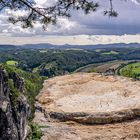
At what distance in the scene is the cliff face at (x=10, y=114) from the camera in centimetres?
3341

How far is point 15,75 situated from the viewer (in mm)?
47156

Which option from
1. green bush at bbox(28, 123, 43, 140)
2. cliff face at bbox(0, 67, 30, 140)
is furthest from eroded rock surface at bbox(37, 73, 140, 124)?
cliff face at bbox(0, 67, 30, 140)

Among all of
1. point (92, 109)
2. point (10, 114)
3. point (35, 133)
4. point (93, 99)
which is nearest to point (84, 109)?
point (92, 109)

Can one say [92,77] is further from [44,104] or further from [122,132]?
[122,132]

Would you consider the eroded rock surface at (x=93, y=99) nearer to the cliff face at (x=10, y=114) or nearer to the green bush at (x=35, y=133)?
the green bush at (x=35, y=133)

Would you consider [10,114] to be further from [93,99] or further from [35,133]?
[93,99]

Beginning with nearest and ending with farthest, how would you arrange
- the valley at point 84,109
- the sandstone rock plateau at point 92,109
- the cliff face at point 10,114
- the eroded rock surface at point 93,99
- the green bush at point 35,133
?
the cliff face at point 10,114 → the green bush at point 35,133 → the valley at point 84,109 → the sandstone rock plateau at point 92,109 → the eroded rock surface at point 93,99

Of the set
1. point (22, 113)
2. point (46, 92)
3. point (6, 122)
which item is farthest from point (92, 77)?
point (6, 122)

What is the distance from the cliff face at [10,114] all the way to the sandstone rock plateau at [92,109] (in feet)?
18.2

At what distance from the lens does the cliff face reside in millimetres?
33406

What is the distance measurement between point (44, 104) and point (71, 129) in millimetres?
11034

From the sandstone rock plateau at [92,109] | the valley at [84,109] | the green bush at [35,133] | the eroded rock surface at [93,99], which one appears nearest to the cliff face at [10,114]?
the valley at [84,109]

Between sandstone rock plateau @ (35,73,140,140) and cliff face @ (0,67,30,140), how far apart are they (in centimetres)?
556

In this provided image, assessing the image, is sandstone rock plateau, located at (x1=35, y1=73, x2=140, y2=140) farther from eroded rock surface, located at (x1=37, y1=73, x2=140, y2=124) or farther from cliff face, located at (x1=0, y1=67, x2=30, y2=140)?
cliff face, located at (x1=0, y1=67, x2=30, y2=140)
